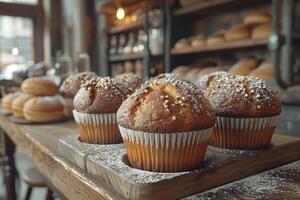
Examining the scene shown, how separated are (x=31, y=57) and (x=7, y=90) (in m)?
4.12

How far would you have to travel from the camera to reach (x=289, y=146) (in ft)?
2.78

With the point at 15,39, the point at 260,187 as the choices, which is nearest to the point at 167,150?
the point at 260,187

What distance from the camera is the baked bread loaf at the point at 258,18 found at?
7.42 ft

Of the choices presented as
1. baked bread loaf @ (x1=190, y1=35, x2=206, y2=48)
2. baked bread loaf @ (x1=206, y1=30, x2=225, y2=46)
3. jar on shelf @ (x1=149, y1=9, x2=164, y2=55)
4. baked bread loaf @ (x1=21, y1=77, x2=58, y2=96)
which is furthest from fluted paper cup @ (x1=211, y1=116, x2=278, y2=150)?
jar on shelf @ (x1=149, y1=9, x2=164, y2=55)

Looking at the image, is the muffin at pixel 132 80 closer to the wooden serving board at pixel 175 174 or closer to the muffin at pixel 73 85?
the muffin at pixel 73 85

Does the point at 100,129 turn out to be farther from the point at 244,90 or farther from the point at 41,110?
the point at 41,110

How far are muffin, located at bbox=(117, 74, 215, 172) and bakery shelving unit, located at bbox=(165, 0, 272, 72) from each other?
1581 mm

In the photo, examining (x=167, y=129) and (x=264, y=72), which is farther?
(x=264, y=72)

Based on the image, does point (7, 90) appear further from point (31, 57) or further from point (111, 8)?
point (31, 57)

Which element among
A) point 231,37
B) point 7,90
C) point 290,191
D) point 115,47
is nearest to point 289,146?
point 290,191

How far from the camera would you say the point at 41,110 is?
1.39 meters

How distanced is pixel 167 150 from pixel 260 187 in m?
0.20

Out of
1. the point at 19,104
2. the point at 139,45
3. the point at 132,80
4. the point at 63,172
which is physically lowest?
the point at 63,172

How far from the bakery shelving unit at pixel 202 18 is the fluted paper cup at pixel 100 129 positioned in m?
1.50
